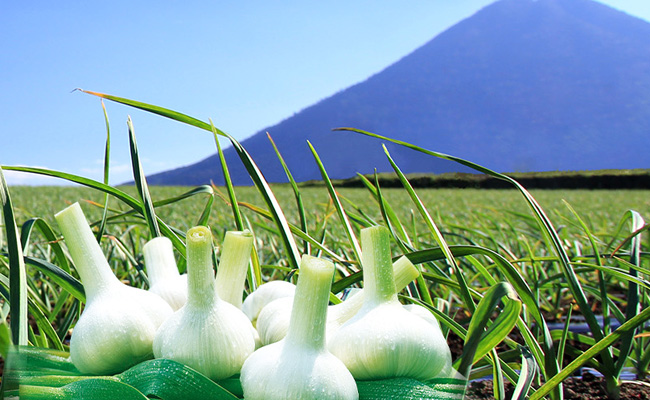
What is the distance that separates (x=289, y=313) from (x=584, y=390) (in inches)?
23.6

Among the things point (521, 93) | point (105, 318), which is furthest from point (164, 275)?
point (521, 93)

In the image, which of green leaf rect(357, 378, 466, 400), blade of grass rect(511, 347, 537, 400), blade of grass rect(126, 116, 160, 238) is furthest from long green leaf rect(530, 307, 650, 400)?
blade of grass rect(126, 116, 160, 238)

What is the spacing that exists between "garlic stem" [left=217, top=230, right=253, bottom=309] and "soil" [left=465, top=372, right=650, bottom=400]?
16.0 inches

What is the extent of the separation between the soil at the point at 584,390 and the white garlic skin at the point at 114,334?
47 cm

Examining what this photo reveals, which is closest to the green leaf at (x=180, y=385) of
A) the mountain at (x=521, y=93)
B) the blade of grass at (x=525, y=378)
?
the blade of grass at (x=525, y=378)

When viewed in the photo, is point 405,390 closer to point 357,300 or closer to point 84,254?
point 357,300

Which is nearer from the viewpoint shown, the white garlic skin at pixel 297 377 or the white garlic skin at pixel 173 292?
the white garlic skin at pixel 297 377

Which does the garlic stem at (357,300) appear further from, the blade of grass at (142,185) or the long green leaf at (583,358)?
the blade of grass at (142,185)

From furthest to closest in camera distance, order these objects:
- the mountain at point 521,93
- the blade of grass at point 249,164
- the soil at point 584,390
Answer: the mountain at point 521,93
the soil at point 584,390
the blade of grass at point 249,164

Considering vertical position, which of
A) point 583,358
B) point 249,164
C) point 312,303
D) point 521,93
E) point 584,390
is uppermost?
point 521,93

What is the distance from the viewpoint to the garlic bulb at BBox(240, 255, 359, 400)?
323 millimetres

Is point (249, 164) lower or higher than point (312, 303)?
higher

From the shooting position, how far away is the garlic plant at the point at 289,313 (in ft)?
1.36

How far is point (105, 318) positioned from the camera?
39 centimetres
